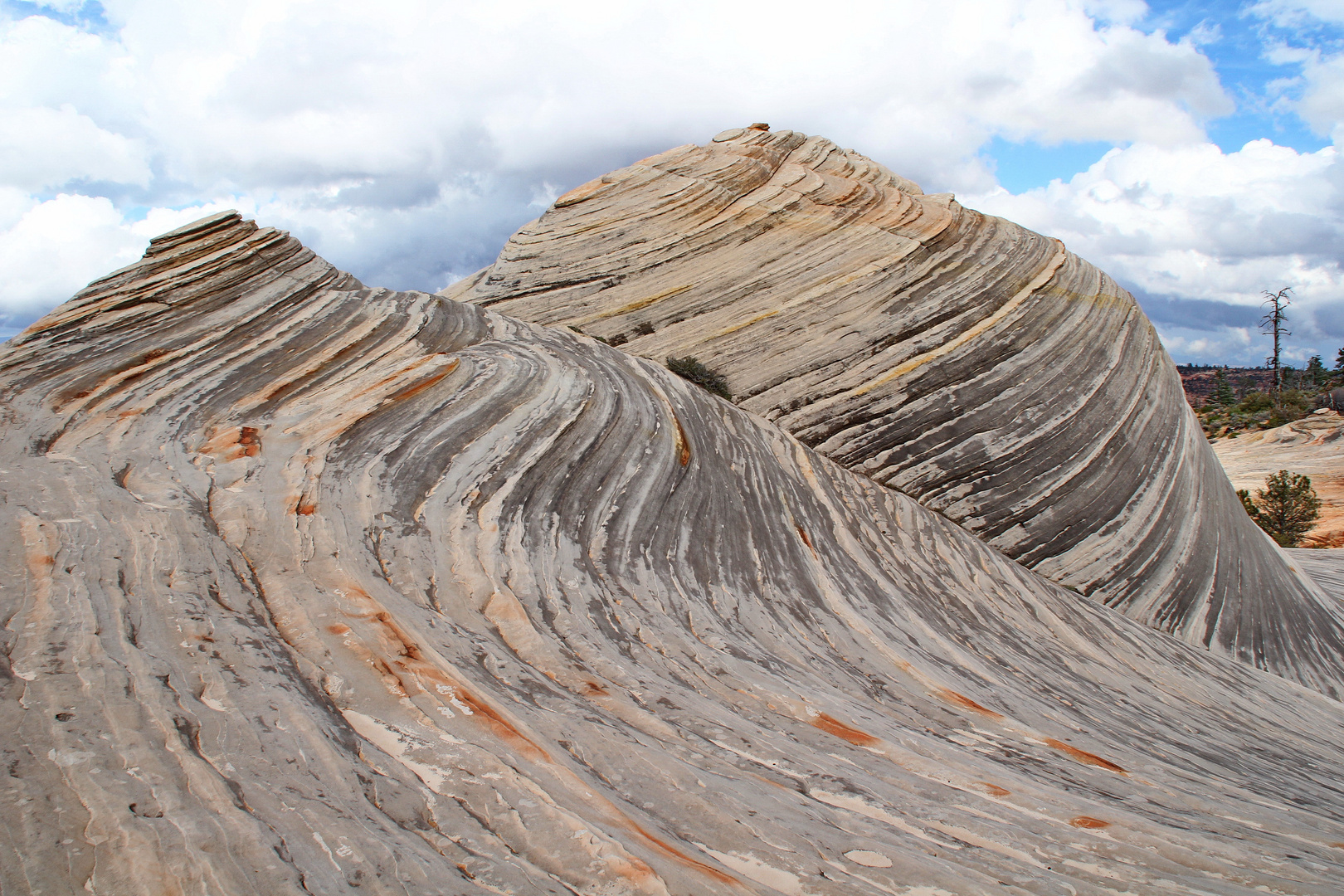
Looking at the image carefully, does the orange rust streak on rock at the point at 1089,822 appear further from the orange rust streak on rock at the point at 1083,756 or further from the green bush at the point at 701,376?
the green bush at the point at 701,376

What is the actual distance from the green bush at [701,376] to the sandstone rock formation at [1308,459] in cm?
3160

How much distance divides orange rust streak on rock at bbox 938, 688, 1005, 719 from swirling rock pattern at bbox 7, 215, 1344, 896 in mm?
Answer: 46

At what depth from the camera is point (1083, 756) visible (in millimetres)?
7523

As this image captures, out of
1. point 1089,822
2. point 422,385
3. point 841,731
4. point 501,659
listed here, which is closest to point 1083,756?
point 1089,822

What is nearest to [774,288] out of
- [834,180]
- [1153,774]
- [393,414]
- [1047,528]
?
[834,180]

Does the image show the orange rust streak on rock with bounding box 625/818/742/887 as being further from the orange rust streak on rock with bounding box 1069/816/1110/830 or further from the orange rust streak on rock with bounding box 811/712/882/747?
the orange rust streak on rock with bounding box 1069/816/1110/830

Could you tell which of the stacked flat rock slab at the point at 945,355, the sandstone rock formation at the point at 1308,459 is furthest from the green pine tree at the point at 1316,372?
the stacked flat rock slab at the point at 945,355

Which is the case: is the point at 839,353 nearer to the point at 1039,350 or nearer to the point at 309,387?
the point at 1039,350

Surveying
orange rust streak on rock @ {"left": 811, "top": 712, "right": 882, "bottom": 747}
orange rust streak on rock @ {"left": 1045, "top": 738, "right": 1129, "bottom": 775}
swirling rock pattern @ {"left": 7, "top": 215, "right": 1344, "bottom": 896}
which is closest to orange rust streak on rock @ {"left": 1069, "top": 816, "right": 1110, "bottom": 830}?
swirling rock pattern @ {"left": 7, "top": 215, "right": 1344, "bottom": 896}

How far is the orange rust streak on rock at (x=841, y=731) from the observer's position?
6543mm

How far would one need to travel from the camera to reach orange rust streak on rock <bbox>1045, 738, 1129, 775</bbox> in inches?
291

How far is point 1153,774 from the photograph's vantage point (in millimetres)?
7438

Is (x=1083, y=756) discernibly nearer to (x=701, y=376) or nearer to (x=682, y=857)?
(x=682, y=857)

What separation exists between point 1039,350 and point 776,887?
1726cm
